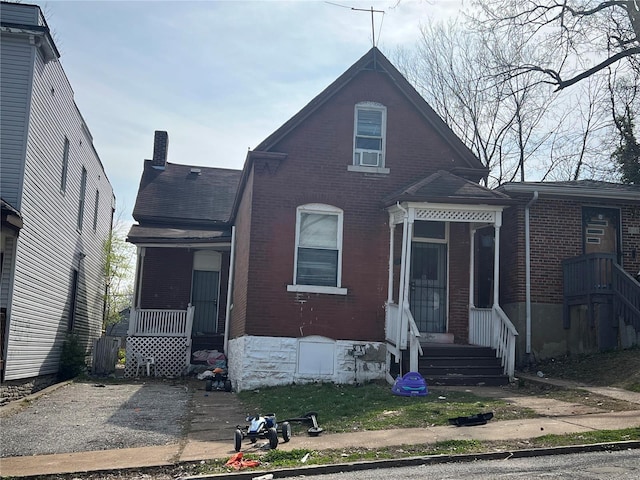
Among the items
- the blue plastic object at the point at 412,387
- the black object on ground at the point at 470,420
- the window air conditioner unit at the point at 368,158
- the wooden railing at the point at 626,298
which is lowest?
the black object on ground at the point at 470,420

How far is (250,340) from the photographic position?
13.4 meters

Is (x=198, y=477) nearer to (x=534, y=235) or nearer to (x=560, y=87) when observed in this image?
(x=534, y=235)

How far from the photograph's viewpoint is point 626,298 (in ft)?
44.9

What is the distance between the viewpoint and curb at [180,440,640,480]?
6.75m

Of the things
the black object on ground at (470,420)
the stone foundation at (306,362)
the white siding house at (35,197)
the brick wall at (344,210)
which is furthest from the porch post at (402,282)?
the white siding house at (35,197)

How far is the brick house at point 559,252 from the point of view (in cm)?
1493

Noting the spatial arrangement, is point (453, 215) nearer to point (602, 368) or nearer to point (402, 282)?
point (402, 282)

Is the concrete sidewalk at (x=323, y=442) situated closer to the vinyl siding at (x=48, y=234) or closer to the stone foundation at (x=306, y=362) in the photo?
the stone foundation at (x=306, y=362)

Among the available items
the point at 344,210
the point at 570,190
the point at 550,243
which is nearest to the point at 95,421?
the point at 344,210

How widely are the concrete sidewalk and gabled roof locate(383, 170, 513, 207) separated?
190 inches

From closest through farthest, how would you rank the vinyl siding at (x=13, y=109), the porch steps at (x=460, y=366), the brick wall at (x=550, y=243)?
the vinyl siding at (x=13, y=109), the porch steps at (x=460, y=366), the brick wall at (x=550, y=243)

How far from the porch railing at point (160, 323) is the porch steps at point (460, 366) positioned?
7.32 meters

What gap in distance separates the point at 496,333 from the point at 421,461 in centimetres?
672

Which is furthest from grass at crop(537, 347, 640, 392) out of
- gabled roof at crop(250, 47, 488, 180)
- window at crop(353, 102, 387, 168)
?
window at crop(353, 102, 387, 168)
